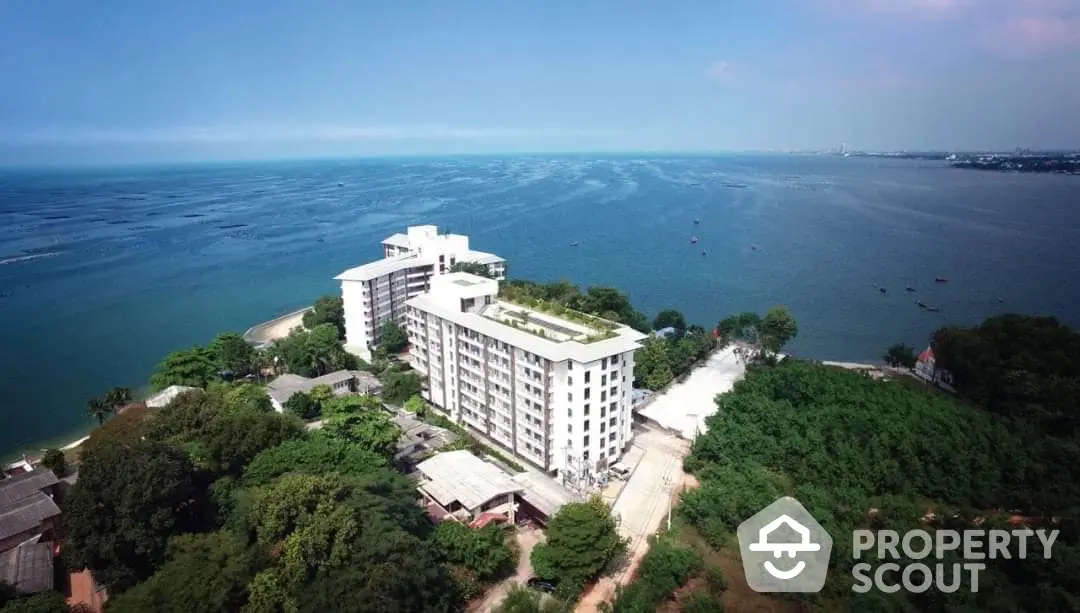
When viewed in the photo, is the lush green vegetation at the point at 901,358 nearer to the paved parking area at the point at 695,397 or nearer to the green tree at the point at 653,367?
the paved parking area at the point at 695,397

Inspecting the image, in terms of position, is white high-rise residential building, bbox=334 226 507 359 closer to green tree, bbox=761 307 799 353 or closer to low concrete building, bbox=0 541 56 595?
green tree, bbox=761 307 799 353

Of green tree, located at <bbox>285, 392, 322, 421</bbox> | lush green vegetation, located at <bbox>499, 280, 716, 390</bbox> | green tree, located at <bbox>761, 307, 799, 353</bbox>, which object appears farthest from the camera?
green tree, located at <bbox>761, 307, 799, 353</bbox>

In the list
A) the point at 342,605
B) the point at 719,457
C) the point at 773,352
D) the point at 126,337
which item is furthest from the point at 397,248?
the point at 342,605

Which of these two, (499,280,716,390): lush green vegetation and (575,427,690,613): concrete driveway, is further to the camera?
(499,280,716,390): lush green vegetation

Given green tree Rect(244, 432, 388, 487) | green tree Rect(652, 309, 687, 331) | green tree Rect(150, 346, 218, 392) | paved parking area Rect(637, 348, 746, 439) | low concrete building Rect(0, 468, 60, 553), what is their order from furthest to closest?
green tree Rect(652, 309, 687, 331), green tree Rect(150, 346, 218, 392), paved parking area Rect(637, 348, 746, 439), green tree Rect(244, 432, 388, 487), low concrete building Rect(0, 468, 60, 553)

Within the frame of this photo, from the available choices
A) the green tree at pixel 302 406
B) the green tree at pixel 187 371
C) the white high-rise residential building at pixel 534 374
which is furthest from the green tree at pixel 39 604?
the green tree at pixel 187 371

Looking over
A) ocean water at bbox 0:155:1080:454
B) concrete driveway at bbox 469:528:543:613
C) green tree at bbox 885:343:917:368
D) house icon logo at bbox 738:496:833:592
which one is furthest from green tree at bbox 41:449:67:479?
green tree at bbox 885:343:917:368
